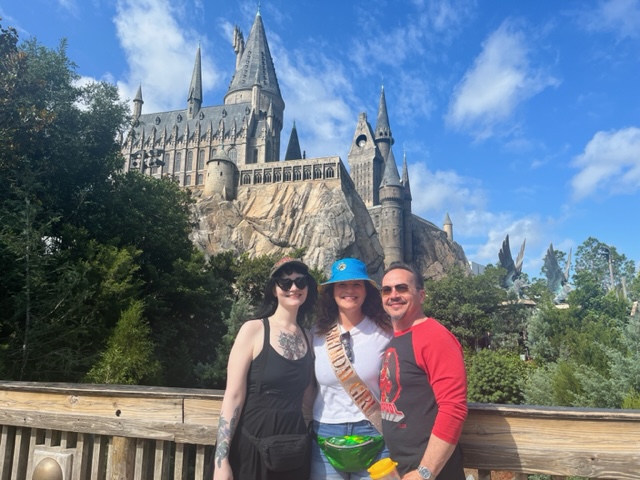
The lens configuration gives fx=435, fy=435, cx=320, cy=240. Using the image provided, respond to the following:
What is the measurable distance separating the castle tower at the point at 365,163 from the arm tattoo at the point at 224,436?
7141cm

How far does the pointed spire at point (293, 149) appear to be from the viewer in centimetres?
7350

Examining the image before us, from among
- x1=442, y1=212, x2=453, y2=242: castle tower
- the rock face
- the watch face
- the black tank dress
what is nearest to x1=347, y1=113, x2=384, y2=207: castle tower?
the rock face

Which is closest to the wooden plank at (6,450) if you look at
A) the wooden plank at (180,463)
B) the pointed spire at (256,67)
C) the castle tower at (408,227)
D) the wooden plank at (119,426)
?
the wooden plank at (119,426)

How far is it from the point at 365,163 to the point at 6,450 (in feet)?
250

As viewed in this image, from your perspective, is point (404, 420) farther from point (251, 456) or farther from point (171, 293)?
point (171, 293)

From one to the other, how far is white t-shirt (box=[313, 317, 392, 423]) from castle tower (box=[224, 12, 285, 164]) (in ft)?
214

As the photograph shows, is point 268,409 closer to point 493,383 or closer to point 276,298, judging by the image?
point 276,298

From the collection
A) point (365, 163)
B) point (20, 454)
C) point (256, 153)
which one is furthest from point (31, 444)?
point (365, 163)

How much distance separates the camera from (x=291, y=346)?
103 inches

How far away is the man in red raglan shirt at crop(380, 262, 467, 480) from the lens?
2.09 meters

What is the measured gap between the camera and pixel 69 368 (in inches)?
503

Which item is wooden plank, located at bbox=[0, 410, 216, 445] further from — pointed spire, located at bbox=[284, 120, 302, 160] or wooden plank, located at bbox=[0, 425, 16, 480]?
pointed spire, located at bbox=[284, 120, 302, 160]

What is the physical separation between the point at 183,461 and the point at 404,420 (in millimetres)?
1537

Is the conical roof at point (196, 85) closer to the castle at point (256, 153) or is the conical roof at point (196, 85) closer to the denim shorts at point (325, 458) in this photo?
the castle at point (256, 153)
